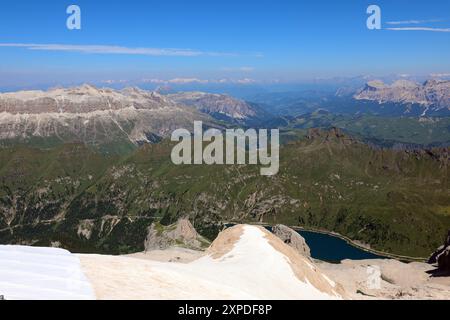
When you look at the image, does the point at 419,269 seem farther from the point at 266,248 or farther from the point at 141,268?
the point at 141,268

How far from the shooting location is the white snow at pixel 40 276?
1160 inches

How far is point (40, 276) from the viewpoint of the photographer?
32875 mm

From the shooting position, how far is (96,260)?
145 feet

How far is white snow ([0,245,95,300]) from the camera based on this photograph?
96.6ft
